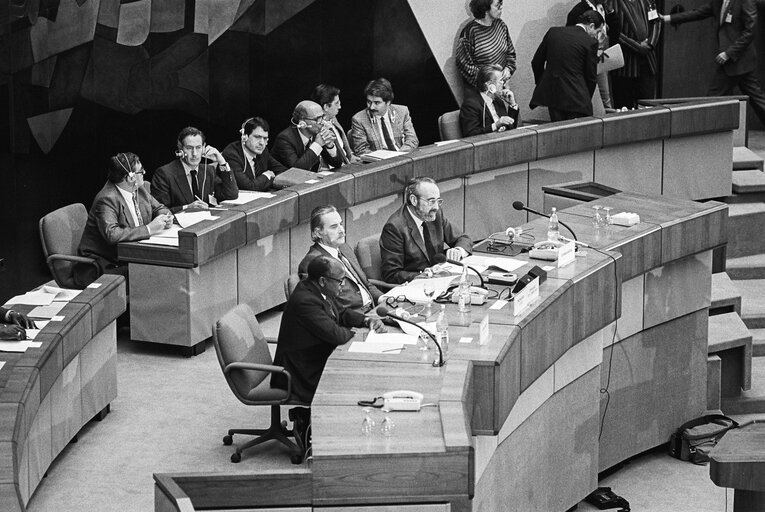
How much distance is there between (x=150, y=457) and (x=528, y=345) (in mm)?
1799

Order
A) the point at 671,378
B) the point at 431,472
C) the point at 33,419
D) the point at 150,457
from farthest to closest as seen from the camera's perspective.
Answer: the point at 671,378 → the point at 150,457 → the point at 33,419 → the point at 431,472

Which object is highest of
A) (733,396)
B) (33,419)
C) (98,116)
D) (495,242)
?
(98,116)

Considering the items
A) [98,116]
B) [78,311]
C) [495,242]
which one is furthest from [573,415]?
[98,116]

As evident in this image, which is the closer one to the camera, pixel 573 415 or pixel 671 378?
pixel 573 415

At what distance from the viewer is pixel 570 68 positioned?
401 inches

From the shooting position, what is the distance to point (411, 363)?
520cm

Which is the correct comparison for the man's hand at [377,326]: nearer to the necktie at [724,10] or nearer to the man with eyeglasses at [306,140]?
the man with eyeglasses at [306,140]

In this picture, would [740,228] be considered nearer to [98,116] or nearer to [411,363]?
[98,116]

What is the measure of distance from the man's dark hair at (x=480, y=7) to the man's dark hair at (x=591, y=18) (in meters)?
0.70

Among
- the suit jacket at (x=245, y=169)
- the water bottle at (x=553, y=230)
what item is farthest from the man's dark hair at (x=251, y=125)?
the water bottle at (x=553, y=230)

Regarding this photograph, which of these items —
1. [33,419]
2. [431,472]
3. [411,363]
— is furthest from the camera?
[33,419]

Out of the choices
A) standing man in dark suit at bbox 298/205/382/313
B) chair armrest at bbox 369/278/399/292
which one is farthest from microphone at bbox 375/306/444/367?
chair armrest at bbox 369/278/399/292

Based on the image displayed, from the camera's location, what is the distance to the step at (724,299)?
876cm

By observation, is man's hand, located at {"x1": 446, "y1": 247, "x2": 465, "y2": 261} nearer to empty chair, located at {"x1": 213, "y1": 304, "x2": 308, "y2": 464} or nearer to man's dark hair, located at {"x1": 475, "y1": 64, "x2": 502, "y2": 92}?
empty chair, located at {"x1": 213, "y1": 304, "x2": 308, "y2": 464}
